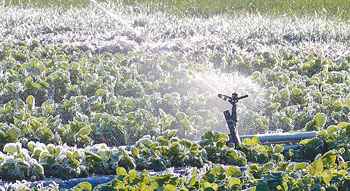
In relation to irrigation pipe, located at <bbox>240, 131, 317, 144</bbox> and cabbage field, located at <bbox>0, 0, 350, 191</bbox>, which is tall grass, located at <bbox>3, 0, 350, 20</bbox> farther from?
irrigation pipe, located at <bbox>240, 131, 317, 144</bbox>

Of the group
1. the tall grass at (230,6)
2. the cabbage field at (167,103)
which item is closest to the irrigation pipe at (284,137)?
the cabbage field at (167,103)

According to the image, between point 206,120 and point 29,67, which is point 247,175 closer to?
point 206,120

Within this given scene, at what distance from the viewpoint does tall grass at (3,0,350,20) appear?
1203 centimetres

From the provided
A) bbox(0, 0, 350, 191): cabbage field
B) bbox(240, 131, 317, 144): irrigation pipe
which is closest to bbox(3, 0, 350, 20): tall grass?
bbox(0, 0, 350, 191): cabbage field

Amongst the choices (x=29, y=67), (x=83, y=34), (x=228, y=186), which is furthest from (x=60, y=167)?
(x=83, y=34)

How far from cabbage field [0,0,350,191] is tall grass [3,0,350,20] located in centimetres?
242

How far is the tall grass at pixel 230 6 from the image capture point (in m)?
12.0

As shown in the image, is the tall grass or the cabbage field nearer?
the cabbage field

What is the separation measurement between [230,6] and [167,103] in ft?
29.9

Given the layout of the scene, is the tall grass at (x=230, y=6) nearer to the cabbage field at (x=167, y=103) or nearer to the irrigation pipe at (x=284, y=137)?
the cabbage field at (x=167, y=103)

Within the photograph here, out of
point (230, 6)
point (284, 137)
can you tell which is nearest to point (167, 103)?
point (284, 137)

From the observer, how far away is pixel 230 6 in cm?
1322

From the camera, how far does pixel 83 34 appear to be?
831 centimetres

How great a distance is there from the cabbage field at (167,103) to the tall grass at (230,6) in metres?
2.42
